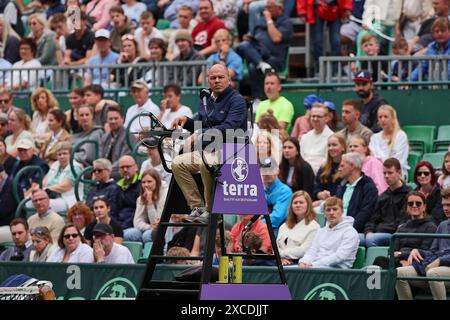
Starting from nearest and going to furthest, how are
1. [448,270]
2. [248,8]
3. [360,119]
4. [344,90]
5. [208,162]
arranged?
[208,162] → [448,270] → [360,119] → [344,90] → [248,8]

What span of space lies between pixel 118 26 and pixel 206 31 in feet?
5.18

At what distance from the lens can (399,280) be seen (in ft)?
49.3

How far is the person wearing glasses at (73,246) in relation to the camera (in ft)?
55.2

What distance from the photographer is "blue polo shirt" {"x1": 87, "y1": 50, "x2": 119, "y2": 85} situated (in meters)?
21.3

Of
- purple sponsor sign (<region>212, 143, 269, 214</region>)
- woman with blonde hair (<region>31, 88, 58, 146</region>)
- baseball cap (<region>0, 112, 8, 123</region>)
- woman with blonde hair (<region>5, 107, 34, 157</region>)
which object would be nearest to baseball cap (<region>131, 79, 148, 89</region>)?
woman with blonde hair (<region>31, 88, 58, 146</region>)

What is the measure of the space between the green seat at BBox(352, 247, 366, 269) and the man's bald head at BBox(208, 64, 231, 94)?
4.12m

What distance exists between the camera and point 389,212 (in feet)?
53.3

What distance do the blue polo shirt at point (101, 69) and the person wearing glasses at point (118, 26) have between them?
1.57 feet

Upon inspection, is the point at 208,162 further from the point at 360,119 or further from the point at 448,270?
the point at 360,119

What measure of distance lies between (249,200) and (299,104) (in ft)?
24.2

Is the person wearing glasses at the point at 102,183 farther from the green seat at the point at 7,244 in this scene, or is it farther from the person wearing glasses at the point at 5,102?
the person wearing glasses at the point at 5,102

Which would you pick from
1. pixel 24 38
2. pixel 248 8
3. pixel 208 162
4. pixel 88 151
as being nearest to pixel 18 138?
pixel 88 151

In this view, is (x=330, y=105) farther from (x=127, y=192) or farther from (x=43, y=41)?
(x=43, y=41)

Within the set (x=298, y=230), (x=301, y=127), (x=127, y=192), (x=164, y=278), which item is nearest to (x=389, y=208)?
(x=298, y=230)
